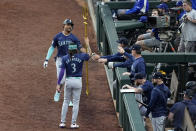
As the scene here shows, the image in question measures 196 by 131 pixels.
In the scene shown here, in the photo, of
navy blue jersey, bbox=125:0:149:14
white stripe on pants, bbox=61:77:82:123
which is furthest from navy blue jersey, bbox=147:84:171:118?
navy blue jersey, bbox=125:0:149:14

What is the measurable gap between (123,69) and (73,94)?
102 centimetres

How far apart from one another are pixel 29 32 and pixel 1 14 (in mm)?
2189

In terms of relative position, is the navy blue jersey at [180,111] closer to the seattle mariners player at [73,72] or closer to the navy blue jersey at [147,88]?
the navy blue jersey at [147,88]

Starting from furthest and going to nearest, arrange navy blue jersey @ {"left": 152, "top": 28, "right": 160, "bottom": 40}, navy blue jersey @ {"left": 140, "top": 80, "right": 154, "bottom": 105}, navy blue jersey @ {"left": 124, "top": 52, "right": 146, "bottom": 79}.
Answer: navy blue jersey @ {"left": 152, "top": 28, "right": 160, "bottom": 40} < navy blue jersey @ {"left": 124, "top": 52, "right": 146, "bottom": 79} < navy blue jersey @ {"left": 140, "top": 80, "right": 154, "bottom": 105}

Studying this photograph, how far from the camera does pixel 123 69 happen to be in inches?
458

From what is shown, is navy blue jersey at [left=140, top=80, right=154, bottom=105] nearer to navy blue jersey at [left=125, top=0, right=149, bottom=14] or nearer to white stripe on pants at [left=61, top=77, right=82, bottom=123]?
white stripe on pants at [left=61, top=77, right=82, bottom=123]

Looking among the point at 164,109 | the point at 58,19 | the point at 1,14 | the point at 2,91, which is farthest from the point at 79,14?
the point at 164,109

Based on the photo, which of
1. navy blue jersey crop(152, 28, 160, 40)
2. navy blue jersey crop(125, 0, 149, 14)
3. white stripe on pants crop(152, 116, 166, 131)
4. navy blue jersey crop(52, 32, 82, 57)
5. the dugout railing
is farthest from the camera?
navy blue jersey crop(125, 0, 149, 14)

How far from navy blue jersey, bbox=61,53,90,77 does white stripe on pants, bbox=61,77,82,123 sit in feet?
0.33

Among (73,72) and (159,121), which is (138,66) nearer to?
(159,121)

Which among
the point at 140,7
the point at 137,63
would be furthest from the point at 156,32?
the point at 137,63

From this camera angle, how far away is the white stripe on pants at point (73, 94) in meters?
11.4

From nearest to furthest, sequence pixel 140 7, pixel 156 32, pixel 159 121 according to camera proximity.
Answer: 1. pixel 159 121
2. pixel 156 32
3. pixel 140 7

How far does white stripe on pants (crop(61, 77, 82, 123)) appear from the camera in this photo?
11406 millimetres
